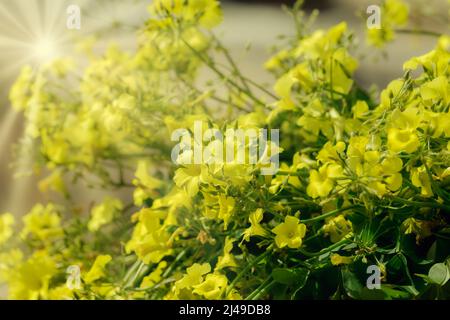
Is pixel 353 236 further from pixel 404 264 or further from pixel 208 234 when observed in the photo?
pixel 208 234

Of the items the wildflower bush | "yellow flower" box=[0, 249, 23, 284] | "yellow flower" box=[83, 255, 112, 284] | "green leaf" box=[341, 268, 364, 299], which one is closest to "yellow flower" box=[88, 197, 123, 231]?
the wildflower bush

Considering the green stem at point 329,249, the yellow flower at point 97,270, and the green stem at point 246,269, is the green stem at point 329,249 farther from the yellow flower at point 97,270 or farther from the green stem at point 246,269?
the yellow flower at point 97,270

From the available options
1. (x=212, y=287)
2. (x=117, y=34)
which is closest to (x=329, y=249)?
(x=212, y=287)

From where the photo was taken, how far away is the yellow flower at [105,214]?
3.58ft

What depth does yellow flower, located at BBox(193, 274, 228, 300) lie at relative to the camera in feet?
2.27

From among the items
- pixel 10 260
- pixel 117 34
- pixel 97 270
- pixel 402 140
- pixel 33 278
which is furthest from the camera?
pixel 117 34

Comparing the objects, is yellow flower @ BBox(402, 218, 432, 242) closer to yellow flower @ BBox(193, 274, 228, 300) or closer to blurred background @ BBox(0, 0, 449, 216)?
yellow flower @ BBox(193, 274, 228, 300)

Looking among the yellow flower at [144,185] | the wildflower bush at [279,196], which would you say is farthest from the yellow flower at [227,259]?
the yellow flower at [144,185]

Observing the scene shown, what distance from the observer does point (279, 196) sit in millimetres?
736

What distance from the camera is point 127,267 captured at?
107 centimetres

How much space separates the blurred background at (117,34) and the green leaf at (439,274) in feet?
2.30

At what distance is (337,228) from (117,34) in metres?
0.78

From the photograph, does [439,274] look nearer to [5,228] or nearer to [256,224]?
[256,224]
